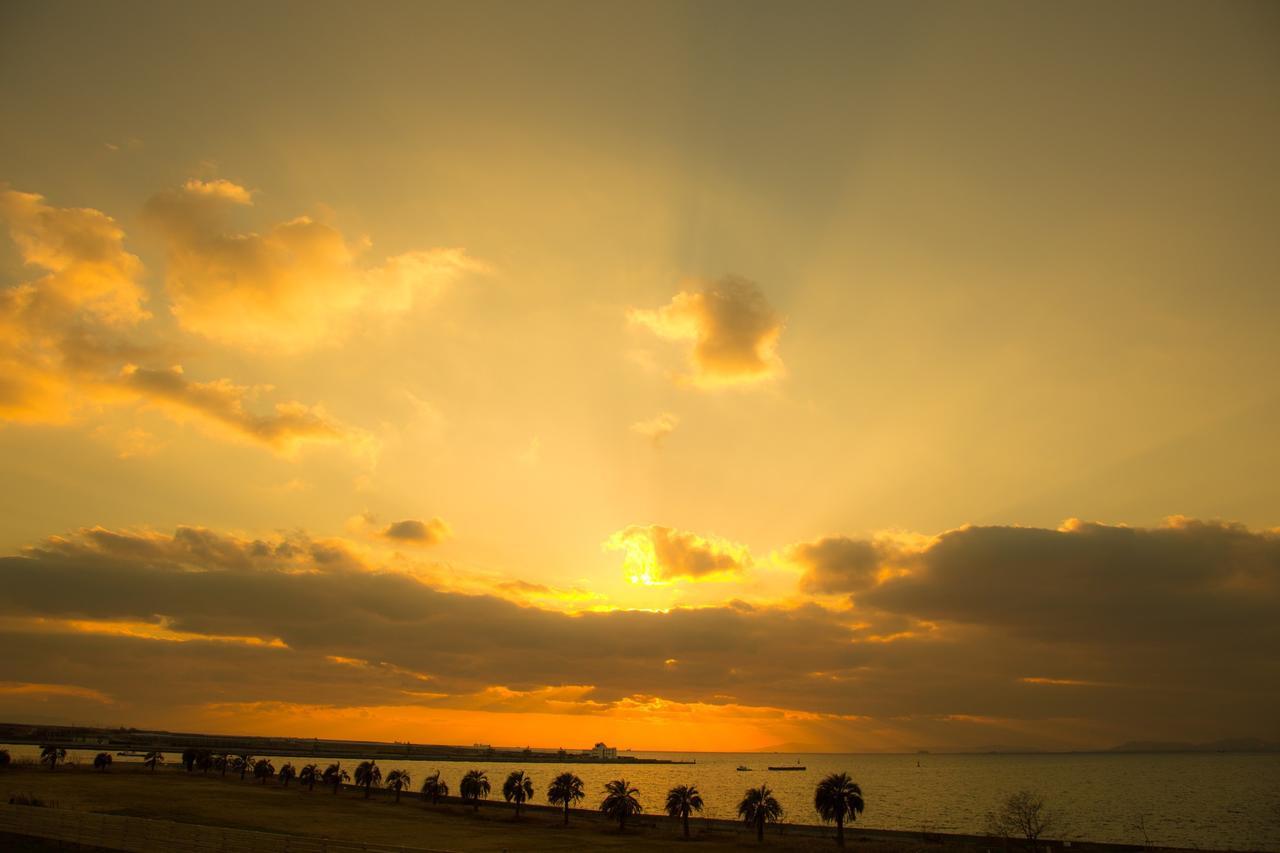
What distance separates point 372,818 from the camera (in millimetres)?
105375

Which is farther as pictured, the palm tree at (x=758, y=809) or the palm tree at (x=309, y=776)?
the palm tree at (x=309, y=776)

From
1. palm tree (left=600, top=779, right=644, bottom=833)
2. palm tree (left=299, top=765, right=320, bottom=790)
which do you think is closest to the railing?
palm tree (left=600, top=779, right=644, bottom=833)

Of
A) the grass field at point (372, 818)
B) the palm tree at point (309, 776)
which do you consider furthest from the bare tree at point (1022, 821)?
the palm tree at point (309, 776)

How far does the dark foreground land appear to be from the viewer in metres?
83.1

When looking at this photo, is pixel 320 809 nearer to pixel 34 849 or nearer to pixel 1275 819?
pixel 34 849

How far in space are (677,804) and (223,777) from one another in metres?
137

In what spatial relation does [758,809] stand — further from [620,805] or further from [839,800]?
[620,805]

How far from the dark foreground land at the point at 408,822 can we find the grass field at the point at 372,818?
140 mm

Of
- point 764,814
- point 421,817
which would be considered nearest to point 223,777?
point 421,817

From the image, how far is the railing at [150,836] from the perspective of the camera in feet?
118

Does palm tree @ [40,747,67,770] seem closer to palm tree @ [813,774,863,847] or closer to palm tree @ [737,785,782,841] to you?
palm tree @ [737,785,782,841]

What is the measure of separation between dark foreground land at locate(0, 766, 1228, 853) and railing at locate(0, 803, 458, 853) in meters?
19.2

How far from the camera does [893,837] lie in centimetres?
10106

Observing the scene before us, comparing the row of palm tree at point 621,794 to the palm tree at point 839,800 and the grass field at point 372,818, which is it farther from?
the grass field at point 372,818
